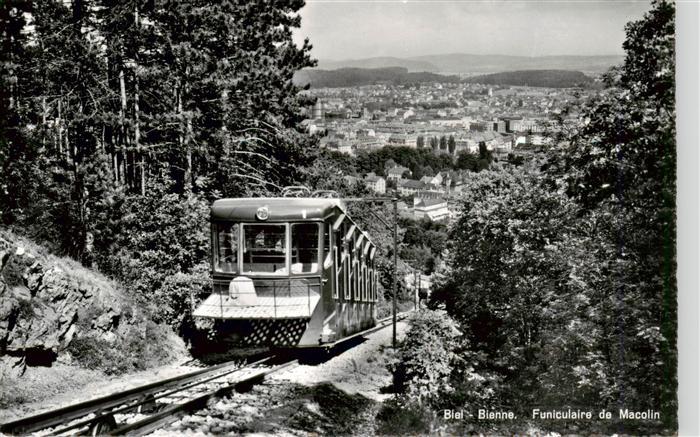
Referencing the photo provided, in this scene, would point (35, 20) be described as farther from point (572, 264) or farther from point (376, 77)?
point (572, 264)

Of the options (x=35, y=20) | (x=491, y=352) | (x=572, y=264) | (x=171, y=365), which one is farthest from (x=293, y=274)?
(x=491, y=352)

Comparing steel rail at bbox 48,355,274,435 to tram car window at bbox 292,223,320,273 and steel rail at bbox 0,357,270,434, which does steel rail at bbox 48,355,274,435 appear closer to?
steel rail at bbox 0,357,270,434

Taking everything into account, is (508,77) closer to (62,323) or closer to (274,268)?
(274,268)

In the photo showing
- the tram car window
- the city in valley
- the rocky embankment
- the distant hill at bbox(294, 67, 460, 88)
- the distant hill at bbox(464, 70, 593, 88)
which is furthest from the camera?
the city in valley

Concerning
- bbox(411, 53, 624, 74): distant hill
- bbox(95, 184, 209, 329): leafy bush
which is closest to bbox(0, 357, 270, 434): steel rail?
bbox(95, 184, 209, 329): leafy bush

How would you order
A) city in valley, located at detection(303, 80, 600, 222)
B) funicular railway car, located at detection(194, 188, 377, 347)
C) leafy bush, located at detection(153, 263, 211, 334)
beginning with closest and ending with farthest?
funicular railway car, located at detection(194, 188, 377, 347) → leafy bush, located at detection(153, 263, 211, 334) → city in valley, located at detection(303, 80, 600, 222)

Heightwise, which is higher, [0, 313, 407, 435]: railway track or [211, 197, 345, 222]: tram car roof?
[211, 197, 345, 222]: tram car roof

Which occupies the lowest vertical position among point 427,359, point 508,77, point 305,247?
point 427,359

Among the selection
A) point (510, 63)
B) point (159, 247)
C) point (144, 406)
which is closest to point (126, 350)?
point (144, 406)
